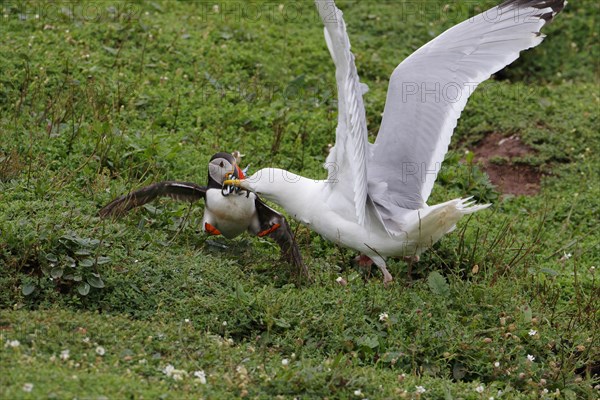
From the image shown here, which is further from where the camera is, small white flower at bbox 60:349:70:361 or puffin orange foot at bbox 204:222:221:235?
puffin orange foot at bbox 204:222:221:235

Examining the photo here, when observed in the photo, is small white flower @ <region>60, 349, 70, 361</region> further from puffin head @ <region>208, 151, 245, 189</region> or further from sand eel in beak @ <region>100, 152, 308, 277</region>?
puffin head @ <region>208, 151, 245, 189</region>

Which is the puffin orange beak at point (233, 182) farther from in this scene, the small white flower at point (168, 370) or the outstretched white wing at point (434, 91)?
the small white flower at point (168, 370)

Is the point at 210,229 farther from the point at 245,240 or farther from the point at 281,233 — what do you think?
the point at 281,233

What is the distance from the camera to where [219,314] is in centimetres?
564

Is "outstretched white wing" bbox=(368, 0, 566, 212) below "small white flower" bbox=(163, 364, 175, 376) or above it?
above

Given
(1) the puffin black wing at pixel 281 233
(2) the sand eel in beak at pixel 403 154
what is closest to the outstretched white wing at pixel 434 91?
(2) the sand eel in beak at pixel 403 154

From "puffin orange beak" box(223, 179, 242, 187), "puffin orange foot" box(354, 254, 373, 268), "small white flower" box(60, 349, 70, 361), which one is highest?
"puffin orange beak" box(223, 179, 242, 187)

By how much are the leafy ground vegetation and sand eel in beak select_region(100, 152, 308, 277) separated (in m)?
0.11

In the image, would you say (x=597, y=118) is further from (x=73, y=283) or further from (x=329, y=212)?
(x=73, y=283)

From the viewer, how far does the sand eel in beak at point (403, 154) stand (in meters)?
6.01

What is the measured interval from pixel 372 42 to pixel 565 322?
530 centimetres

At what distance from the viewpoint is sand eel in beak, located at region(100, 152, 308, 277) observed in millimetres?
6418

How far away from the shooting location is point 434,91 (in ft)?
22.6

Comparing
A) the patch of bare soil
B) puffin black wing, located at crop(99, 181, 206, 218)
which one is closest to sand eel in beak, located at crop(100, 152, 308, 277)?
puffin black wing, located at crop(99, 181, 206, 218)
